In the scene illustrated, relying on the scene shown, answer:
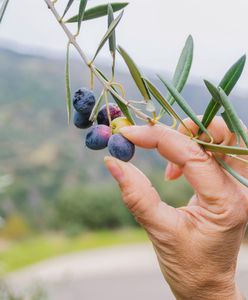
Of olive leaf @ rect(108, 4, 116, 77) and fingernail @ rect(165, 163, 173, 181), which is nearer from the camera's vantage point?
olive leaf @ rect(108, 4, 116, 77)

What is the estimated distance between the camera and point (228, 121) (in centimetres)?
86

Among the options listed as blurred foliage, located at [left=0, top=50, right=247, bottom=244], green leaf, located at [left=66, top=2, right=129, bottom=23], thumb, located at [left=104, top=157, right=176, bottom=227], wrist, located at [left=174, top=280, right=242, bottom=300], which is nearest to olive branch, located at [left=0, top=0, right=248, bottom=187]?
green leaf, located at [left=66, top=2, right=129, bottom=23]

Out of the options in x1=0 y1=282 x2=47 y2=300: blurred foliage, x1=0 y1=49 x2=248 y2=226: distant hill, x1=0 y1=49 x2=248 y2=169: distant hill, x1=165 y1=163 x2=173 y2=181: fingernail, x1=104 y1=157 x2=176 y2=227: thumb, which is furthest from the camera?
x1=0 y1=49 x2=248 y2=169: distant hill

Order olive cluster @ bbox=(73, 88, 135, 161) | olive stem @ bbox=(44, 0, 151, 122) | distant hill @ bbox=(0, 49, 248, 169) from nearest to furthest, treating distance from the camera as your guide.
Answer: olive stem @ bbox=(44, 0, 151, 122), olive cluster @ bbox=(73, 88, 135, 161), distant hill @ bbox=(0, 49, 248, 169)

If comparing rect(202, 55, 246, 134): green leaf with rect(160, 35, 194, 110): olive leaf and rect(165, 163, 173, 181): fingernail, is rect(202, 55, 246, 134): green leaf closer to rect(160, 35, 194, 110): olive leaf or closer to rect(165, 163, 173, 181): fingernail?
rect(160, 35, 194, 110): olive leaf

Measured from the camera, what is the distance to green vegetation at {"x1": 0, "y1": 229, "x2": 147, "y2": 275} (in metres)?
15.9

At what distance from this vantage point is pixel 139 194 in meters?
1.00

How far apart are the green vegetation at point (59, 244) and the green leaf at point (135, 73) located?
14742 mm

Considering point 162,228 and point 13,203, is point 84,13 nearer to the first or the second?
point 162,228

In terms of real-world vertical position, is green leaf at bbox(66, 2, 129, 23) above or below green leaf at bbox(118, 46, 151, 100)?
above

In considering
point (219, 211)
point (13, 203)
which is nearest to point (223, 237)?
point (219, 211)

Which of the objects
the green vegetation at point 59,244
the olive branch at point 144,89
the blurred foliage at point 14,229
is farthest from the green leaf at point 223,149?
the blurred foliage at point 14,229

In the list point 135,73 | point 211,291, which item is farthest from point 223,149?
point 211,291

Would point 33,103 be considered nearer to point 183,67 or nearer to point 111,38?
point 183,67
